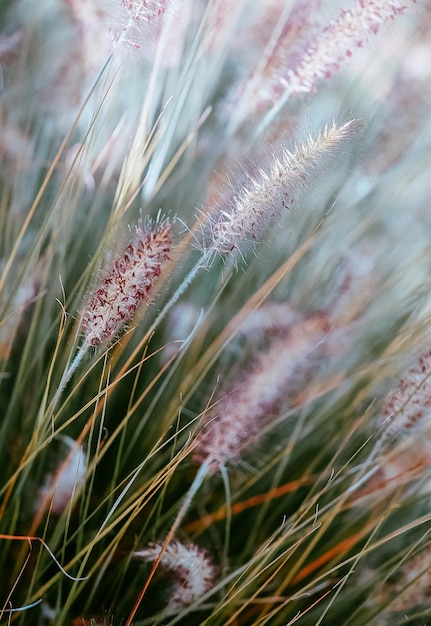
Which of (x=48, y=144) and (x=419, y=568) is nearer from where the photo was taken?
(x=419, y=568)

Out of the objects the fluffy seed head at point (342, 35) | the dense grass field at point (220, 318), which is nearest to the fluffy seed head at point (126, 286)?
the dense grass field at point (220, 318)

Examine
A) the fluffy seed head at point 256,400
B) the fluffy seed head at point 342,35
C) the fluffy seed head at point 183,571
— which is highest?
the fluffy seed head at point 342,35

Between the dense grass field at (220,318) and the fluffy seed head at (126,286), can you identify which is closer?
the fluffy seed head at (126,286)

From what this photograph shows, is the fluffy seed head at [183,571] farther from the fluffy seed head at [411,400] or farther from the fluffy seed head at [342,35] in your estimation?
the fluffy seed head at [342,35]

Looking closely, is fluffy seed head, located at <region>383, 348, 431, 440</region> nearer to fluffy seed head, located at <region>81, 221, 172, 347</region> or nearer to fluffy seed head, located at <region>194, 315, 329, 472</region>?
fluffy seed head, located at <region>194, 315, 329, 472</region>

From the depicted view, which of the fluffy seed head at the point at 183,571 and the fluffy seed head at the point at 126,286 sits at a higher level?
the fluffy seed head at the point at 126,286

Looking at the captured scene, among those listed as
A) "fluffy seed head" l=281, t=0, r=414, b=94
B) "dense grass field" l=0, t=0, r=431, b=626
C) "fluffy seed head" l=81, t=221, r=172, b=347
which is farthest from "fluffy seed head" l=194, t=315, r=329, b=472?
"fluffy seed head" l=281, t=0, r=414, b=94

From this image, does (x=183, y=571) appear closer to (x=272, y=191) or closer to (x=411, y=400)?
(x=411, y=400)

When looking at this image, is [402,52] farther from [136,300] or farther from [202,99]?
[136,300]

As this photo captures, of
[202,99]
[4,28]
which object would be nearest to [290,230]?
[202,99]
